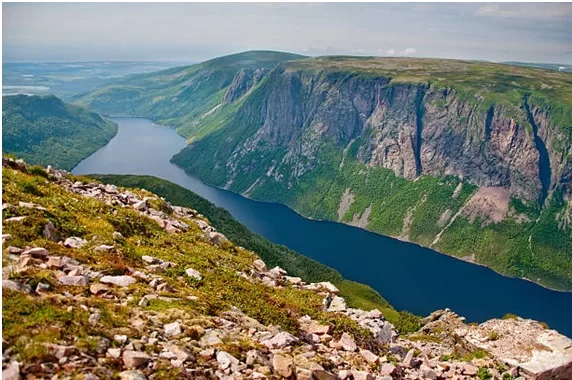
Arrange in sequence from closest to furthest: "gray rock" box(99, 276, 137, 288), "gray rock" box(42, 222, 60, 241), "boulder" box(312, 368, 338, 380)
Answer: "boulder" box(312, 368, 338, 380) → "gray rock" box(99, 276, 137, 288) → "gray rock" box(42, 222, 60, 241)

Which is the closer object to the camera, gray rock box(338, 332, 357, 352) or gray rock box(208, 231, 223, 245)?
gray rock box(338, 332, 357, 352)

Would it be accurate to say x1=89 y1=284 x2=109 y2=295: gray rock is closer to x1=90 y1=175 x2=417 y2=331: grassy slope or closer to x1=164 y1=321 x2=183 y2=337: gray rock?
x1=164 y1=321 x2=183 y2=337: gray rock

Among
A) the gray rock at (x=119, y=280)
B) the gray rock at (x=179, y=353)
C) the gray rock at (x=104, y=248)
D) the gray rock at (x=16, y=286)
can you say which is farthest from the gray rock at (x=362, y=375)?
the gray rock at (x=104, y=248)

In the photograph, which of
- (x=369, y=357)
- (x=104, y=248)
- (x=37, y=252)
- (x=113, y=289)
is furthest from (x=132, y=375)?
(x=369, y=357)

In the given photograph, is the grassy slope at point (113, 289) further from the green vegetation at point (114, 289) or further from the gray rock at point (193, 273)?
the gray rock at point (193, 273)

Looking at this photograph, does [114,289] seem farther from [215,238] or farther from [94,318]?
[215,238]

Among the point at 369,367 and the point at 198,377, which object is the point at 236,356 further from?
the point at 369,367

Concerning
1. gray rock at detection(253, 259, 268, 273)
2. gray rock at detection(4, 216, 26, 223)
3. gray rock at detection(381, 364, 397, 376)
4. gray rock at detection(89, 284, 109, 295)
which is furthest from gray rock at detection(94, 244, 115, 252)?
gray rock at detection(381, 364, 397, 376)
